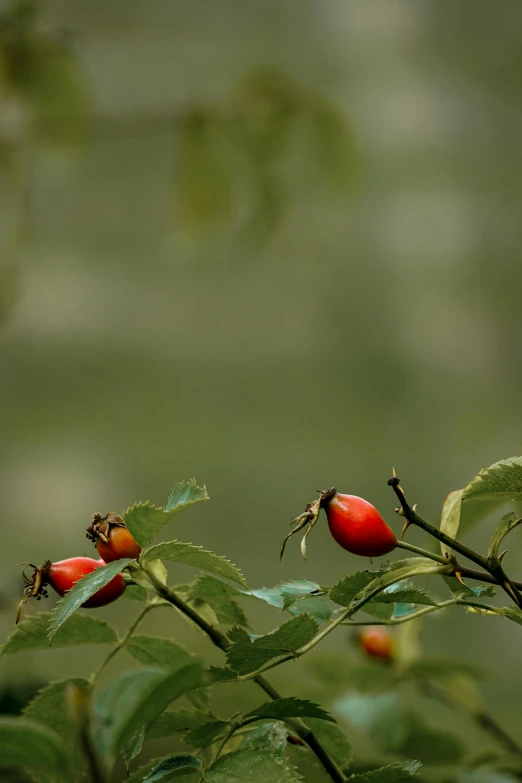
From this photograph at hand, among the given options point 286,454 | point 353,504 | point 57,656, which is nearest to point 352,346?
point 286,454

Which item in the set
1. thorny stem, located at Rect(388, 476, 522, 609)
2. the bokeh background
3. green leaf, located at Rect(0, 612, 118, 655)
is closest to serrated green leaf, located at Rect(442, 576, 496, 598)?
thorny stem, located at Rect(388, 476, 522, 609)

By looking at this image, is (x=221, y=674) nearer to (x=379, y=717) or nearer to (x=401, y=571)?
(x=401, y=571)

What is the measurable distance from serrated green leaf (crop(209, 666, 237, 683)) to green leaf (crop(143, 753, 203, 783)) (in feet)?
0.08

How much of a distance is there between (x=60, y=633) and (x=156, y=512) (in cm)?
7

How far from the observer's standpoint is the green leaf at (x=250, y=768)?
197 millimetres

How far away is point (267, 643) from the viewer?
0.22m

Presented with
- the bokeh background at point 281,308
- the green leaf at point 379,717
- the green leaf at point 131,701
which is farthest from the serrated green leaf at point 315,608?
the bokeh background at point 281,308

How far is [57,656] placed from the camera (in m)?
1.35

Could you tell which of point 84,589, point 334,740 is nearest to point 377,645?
point 334,740

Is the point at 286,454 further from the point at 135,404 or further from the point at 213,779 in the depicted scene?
the point at 213,779

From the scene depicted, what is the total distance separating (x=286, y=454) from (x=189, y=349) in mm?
321

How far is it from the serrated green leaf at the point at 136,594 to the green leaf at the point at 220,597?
0.07 ft

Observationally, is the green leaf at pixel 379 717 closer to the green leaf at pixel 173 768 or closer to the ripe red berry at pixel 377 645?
the ripe red berry at pixel 377 645

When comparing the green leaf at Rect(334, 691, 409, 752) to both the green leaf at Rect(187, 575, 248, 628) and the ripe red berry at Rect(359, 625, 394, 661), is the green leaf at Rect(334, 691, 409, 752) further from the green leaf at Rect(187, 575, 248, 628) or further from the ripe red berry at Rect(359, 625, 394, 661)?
Answer: the green leaf at Rect(187, 575, 248, 628)
